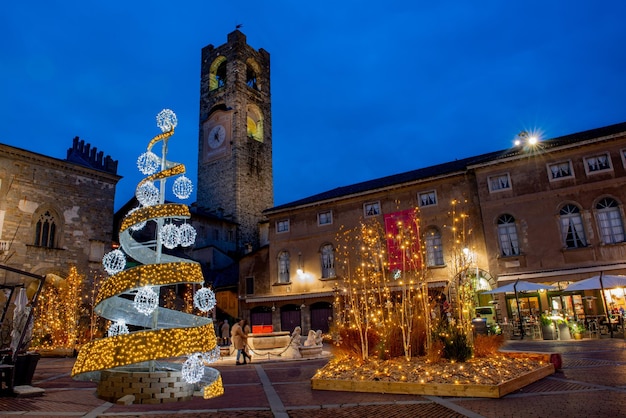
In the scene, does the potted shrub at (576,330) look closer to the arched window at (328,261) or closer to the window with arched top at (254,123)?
the arched window at (328,261)

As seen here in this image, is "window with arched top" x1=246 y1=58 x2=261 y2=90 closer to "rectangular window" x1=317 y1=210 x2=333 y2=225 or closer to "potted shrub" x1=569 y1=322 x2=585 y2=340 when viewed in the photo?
"rectangular window" x1=317 y1=210 x2=333 y2=225

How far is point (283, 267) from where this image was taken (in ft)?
91.9

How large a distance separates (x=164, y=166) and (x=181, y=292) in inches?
976

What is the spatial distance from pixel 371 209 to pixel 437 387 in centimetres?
1825

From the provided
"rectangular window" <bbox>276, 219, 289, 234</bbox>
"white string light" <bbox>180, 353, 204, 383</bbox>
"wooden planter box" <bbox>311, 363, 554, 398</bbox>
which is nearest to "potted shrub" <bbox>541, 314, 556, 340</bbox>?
"wooden planter box" <bbox>311, 363, 554, 398</bbox>

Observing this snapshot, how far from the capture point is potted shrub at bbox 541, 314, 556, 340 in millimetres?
17216

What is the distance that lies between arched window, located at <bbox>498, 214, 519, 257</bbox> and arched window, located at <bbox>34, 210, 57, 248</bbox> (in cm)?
2354

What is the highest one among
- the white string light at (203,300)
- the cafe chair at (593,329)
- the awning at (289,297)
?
the awning at (289,297)

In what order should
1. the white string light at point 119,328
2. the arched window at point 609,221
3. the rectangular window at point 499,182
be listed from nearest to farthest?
the white string light at point 119,328
the arched window at point 609,221
the rectangular window at point 499,182

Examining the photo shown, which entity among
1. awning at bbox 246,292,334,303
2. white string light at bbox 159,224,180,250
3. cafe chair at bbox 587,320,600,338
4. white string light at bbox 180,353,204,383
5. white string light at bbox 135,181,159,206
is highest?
white string light at bbox 135,181,159,206

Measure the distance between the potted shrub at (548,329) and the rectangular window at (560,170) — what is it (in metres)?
7.25

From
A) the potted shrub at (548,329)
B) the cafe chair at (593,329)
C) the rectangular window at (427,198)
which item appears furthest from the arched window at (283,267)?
the cafe chair at (593,329)

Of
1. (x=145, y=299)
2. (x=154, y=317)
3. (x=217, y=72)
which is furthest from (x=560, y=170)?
(x=217, y=72)

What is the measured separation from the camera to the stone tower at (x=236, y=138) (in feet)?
133
